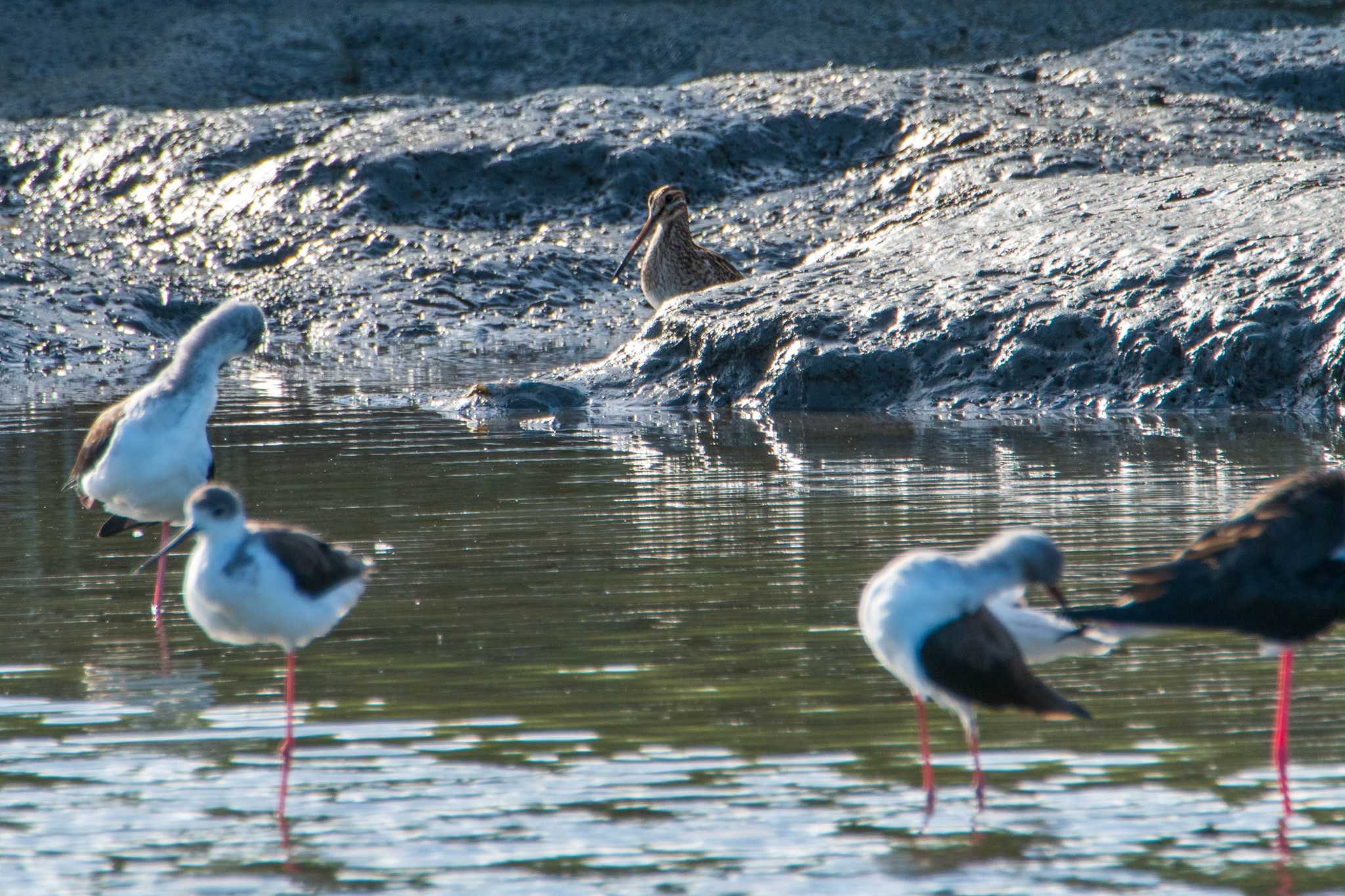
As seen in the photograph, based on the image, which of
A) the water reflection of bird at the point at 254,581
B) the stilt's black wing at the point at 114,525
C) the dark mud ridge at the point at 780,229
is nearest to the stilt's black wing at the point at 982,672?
the water reflection of bird at the point at 254,581

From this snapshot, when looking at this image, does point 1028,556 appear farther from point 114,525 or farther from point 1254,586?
point 114,525

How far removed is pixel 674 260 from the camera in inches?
603

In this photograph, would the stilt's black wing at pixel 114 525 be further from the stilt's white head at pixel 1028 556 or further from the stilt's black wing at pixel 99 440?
the stilt's white head at pixel 1028 556

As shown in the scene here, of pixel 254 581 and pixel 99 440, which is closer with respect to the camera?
pixel 254 581

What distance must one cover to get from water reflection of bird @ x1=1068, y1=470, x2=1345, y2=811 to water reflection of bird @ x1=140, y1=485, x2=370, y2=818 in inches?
87.6

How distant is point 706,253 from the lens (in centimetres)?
1554

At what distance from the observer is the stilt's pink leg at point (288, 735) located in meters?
4.86

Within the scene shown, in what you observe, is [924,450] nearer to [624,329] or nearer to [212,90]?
[624,329]

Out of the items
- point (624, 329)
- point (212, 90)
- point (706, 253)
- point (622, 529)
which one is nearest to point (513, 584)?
point (622, 529)

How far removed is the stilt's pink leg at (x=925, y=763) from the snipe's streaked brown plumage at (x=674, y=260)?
10.2 meters

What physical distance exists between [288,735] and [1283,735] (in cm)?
269

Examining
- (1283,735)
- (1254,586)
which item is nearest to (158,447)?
(1254,586)

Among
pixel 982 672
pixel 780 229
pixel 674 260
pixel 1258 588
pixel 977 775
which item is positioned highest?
pixel 780 229

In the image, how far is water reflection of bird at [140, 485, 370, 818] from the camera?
5.39m
